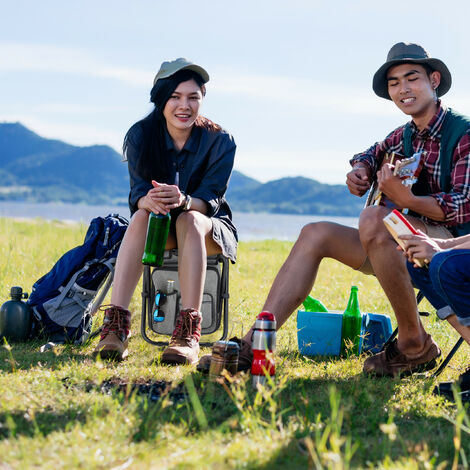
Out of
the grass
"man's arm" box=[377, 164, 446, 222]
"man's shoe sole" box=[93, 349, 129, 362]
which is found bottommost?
"man's shoe sole" box=[93, 349, 129, 362]

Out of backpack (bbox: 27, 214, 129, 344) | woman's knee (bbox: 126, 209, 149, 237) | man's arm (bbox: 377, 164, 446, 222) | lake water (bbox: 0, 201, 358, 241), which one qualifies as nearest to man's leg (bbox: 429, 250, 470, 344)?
man's arm (bbox: 377, 164, 446, 222)

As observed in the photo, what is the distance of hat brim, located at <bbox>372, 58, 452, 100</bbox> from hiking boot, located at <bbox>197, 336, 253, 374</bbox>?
171cm

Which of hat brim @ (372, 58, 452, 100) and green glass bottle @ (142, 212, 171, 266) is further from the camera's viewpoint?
green glass bottle @ (142, 212, 171, 266)

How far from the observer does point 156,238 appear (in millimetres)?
3789

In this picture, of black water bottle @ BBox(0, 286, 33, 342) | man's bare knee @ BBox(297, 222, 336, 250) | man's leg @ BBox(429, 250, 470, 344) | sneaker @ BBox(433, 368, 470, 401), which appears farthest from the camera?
black water bottle @ BBox(0, 286, 33, 342)

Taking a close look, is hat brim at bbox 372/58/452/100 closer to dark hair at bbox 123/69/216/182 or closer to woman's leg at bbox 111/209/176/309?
dark hair at bbox 123/69/216/182

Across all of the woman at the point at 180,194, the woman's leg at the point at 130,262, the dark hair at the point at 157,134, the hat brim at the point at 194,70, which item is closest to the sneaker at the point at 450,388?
the woman at the point at 180,194

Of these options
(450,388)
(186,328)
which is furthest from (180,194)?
(450,388)

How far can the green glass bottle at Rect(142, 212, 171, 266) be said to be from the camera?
3766 mm

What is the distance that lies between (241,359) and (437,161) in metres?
1.51

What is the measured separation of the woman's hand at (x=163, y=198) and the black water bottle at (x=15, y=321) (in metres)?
1.15

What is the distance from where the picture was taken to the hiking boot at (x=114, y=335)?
356 cm

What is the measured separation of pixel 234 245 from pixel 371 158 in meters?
1.04

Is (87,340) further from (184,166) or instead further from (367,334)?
(367,334)
